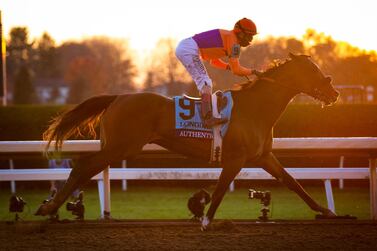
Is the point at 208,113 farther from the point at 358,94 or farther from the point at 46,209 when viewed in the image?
the point at 358,94

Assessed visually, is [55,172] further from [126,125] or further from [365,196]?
[365,196]

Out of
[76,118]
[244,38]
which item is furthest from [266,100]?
[76,118]

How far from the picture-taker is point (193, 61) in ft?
25.1

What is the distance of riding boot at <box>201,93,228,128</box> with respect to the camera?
7.42 meters

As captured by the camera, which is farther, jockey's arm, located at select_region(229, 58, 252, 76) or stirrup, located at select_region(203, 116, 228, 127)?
jockey's arm, located at select_region(229, 58, 252, 76)

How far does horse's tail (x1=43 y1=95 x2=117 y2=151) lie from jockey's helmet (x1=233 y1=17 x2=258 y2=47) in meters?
1.48

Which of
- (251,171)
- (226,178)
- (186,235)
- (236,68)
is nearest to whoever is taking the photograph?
(186,235)

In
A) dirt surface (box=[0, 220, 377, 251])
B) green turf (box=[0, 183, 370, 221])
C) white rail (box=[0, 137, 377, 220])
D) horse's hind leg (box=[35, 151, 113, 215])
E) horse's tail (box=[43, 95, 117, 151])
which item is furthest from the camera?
green turf (box=[0, 183, 370, 221])

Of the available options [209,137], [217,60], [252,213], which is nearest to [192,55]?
[217,60]

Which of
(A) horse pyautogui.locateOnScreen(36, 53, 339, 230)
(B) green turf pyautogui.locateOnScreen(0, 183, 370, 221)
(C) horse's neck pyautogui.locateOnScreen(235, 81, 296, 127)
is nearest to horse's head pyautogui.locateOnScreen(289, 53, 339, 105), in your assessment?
(A) horse pyautogui.locateOnScreen(36, 53, 339, 230)

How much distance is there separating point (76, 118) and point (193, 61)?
1416 millimetres

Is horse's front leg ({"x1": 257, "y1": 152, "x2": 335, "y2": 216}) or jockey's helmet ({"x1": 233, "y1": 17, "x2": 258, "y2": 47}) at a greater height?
jockey's helmet ({"x1": 233, "y1": 17, "x2": 258, "y2": 47})

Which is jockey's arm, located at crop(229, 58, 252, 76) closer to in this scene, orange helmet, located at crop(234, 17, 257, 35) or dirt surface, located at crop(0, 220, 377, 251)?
orange helmet, located at crop(234, 17, 257, 35)

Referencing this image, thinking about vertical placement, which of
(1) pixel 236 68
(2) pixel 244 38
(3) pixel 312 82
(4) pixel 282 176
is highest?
(2) pixel 244 38
